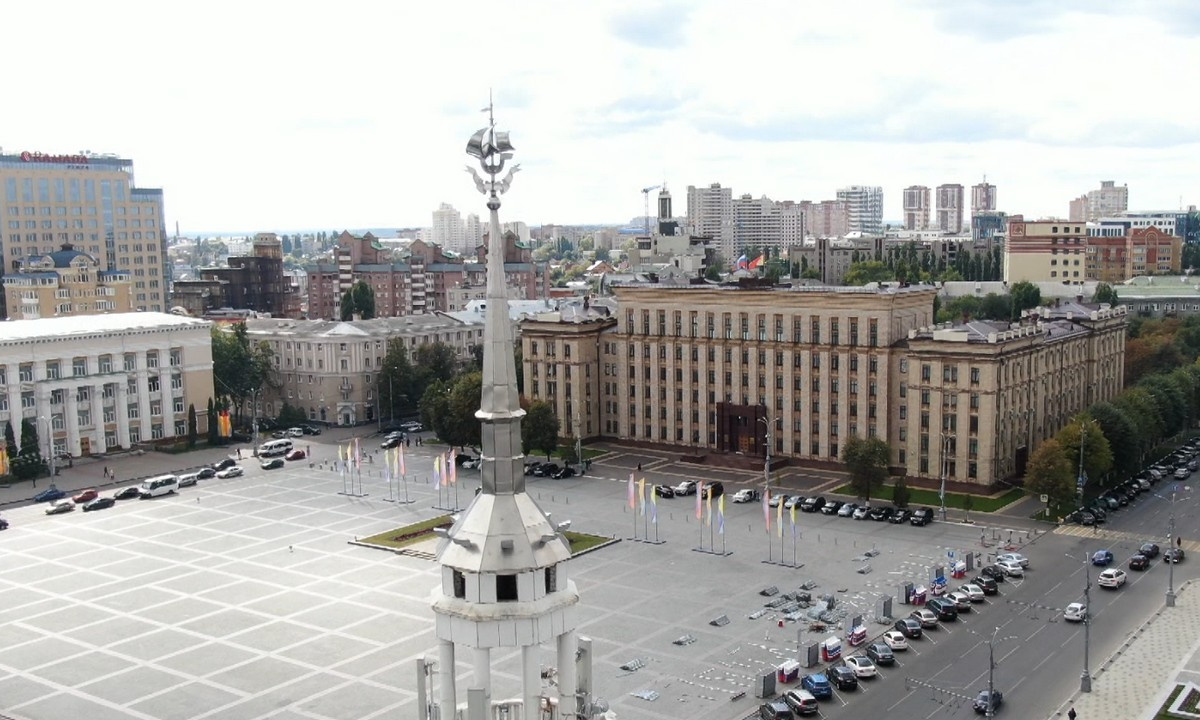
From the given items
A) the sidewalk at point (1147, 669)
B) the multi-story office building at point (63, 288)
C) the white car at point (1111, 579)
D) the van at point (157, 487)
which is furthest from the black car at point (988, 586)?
the multi-story office building at point (63, 288)

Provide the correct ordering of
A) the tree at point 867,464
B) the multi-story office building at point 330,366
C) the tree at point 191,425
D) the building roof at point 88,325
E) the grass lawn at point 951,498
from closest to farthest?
1. the grass lawn at point 951,498
2. the tree at point 867,464
3. the building roof at point 88,325
4. the tree at point 191,425
5. the multi-story office building at point 330,366

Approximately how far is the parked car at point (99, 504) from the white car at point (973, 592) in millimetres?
66797

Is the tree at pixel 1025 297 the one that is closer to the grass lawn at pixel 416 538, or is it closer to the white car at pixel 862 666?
the grass lawn at pixel 416 538

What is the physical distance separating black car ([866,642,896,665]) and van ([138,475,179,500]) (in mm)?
65190

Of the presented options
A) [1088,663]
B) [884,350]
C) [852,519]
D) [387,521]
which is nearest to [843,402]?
[884,350]

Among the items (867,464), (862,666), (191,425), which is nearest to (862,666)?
(862,666)

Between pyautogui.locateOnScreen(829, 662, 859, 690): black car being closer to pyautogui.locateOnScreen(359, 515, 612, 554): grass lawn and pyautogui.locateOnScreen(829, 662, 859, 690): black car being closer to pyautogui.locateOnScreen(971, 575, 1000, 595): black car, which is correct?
pyautogui.locateOnScreen(971, 575, 1000, 595): black car

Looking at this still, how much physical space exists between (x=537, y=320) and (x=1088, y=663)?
73085 mm

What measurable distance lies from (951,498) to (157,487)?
6536 centimetres

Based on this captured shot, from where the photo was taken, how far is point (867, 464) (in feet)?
297

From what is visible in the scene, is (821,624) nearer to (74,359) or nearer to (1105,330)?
(1105,330)

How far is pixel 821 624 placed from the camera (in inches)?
2495

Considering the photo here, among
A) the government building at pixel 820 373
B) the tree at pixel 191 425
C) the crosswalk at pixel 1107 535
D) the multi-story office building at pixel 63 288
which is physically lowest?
the crosswalk at pixel 1107 535

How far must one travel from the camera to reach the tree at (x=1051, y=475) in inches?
3356
